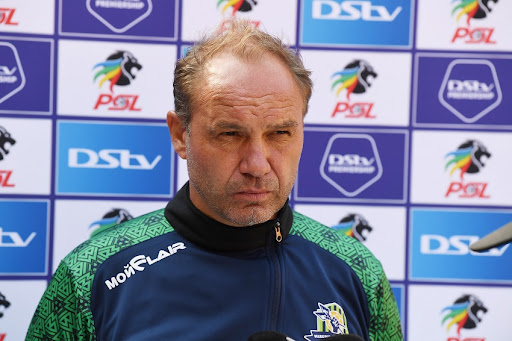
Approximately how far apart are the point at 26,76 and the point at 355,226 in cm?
118

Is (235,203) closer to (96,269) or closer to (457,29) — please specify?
(96,269)

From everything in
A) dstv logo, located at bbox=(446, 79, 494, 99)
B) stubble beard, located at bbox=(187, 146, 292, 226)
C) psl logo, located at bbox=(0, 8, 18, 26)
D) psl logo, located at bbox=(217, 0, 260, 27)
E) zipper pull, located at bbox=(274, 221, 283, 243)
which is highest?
psl logo, located at bbox=(217, 0, 260, 27)

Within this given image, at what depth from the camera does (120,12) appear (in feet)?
6.75

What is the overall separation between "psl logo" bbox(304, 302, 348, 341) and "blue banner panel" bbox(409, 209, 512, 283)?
1.17 meters

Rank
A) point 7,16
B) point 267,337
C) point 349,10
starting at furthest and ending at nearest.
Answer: point 349,10
point 7,16
point 267,337

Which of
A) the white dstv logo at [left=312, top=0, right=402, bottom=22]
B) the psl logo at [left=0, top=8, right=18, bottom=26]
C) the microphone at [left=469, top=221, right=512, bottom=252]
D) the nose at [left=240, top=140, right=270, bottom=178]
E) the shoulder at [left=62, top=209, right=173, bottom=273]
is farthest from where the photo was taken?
the white dstv logo at [left=312, top=0, right=402, bottom=22]

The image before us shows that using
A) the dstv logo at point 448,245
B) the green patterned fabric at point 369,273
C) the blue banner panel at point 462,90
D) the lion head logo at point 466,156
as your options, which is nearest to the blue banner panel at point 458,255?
the dstv logo at point 448,245

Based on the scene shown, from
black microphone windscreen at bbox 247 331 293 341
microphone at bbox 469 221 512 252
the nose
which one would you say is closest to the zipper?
the nose

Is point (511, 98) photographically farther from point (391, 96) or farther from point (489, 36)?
point (391, 96)

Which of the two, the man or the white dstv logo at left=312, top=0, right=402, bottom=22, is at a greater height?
the white dstv logo at left=312, top=0, right=402, bottom=22

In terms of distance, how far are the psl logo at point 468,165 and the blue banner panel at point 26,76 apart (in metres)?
1.35

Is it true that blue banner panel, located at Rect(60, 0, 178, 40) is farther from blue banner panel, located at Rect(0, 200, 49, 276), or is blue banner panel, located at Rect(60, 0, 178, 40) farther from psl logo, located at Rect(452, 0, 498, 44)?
psl logo, located at Rect(452, 0, 498, 44)

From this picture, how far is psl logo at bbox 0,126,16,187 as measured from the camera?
2021 millimetres

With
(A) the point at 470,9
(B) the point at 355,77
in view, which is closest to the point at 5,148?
(B) the point at 355,77
